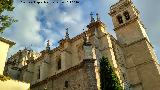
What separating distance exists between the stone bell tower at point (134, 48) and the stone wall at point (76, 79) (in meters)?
10.8

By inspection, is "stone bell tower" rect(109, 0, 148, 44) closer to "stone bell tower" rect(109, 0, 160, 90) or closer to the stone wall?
"stone bell tower" rect(109, 0, 160, 90)

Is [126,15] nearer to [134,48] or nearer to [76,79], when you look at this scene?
[134,48]

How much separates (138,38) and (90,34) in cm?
884

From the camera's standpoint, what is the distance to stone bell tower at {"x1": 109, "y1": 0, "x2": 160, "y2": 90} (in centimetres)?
3164

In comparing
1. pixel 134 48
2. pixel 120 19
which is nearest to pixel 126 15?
pixel 120 19

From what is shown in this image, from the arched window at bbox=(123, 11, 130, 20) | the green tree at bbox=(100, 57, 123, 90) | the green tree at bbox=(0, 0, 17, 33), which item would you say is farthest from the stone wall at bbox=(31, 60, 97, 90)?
the arched window at bbox=(123, 11, 130, 20)

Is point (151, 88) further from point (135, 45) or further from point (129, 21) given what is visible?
point (129, 21)

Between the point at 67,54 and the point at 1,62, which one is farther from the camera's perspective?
the point at 67,54

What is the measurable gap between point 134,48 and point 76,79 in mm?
14756

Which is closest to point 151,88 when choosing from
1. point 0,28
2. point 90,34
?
point 90,34

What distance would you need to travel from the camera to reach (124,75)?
32062 mm

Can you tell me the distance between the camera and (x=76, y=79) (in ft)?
79.5

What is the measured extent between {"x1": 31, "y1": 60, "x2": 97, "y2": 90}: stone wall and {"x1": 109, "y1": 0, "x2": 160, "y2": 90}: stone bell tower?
10.8 metres

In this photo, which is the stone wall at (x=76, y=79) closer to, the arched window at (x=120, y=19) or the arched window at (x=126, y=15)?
the arched window at (x=120, y=19)
